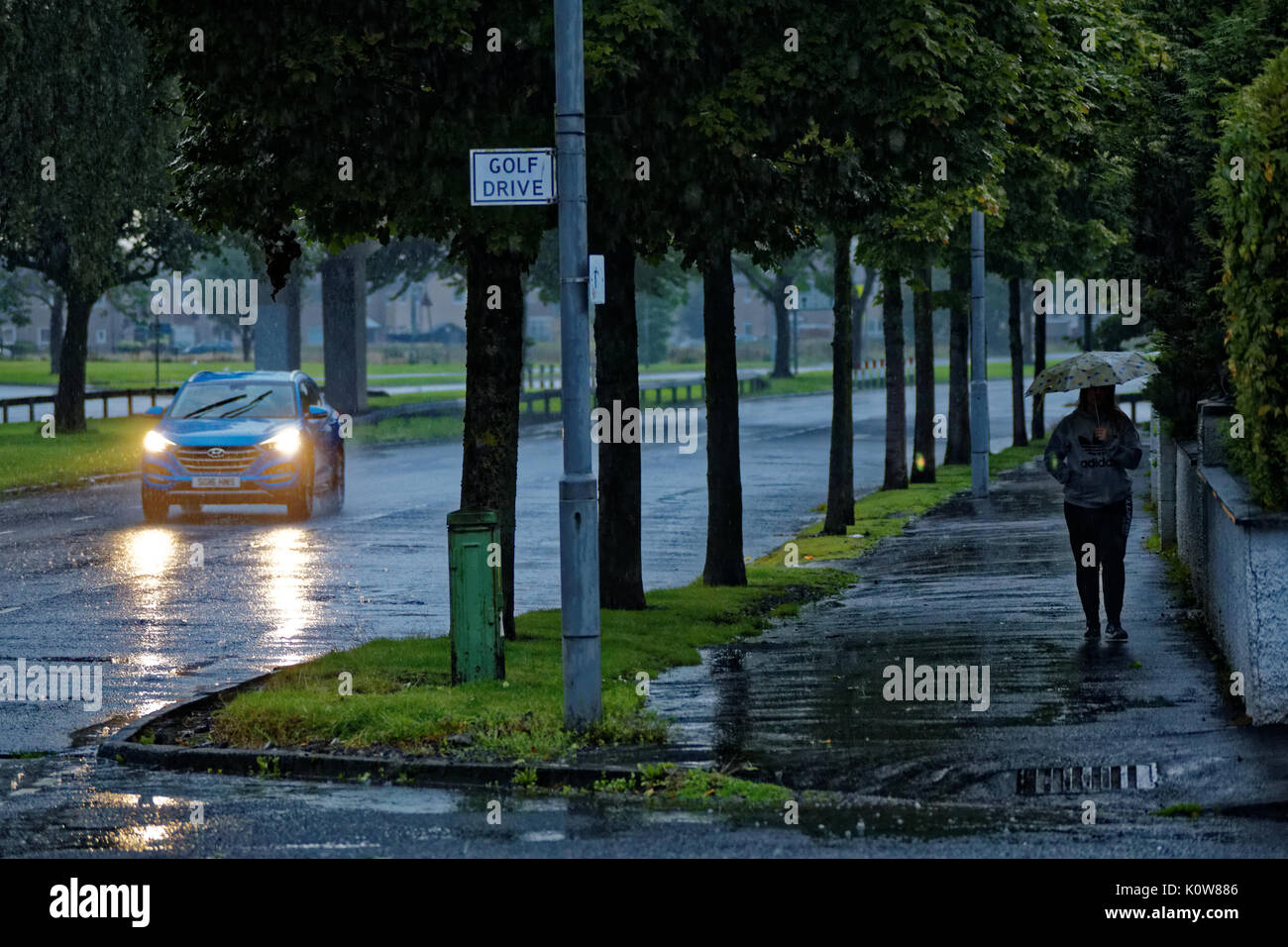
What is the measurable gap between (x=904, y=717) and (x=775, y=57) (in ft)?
16.7

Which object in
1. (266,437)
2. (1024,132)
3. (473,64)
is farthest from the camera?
(266,437)

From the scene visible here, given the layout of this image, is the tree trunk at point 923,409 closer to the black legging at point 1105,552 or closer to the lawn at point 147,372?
the black legging at point 1105,552

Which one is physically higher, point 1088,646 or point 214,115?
point 214,115

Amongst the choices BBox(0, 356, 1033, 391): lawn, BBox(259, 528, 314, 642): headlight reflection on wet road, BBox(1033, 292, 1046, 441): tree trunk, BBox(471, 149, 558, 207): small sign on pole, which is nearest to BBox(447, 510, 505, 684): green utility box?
BBox(471, 149, 558, 207): small sign on pole

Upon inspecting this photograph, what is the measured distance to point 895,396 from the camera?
3192cm

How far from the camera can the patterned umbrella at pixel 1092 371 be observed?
45.6 ft

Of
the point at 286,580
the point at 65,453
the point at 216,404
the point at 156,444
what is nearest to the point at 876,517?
the point at 216,404

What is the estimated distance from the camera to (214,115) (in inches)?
551

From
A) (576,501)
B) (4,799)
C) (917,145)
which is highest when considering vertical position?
(917,145)

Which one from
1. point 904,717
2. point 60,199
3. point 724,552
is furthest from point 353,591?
point 60,199

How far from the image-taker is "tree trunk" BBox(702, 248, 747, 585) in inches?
739

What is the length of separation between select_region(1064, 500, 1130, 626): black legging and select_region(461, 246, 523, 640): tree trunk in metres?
4.01

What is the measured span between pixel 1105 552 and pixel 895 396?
17822 mm

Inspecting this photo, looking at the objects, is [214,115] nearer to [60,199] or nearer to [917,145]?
[917,145]
